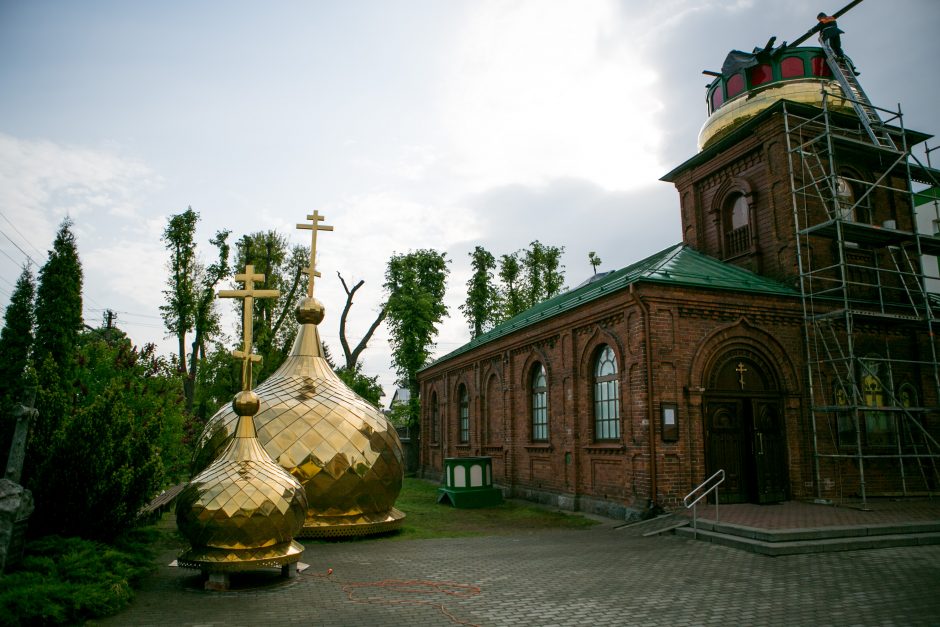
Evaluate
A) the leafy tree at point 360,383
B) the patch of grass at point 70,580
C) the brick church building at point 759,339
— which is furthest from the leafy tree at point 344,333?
the patch of grass at point 70,580

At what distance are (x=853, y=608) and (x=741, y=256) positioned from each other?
12.8m

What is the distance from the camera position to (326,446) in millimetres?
11133

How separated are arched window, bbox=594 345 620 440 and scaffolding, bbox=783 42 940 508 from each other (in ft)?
14.6

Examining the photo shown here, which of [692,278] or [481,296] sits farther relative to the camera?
[481,296]

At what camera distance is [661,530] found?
11734mm

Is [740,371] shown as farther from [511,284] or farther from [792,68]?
[511,284]

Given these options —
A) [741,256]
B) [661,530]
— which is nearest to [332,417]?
[661,530]

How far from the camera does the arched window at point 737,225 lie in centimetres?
1825

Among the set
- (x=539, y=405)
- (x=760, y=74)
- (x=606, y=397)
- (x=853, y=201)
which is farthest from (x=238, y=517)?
(x=760, y=74)

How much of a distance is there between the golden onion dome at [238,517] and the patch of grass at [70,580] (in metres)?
0.75

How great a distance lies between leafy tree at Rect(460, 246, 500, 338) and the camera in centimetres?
3666

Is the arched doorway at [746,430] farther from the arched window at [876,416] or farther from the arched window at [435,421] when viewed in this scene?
the arched window at [435,421]

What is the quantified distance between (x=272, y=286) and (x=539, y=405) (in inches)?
661

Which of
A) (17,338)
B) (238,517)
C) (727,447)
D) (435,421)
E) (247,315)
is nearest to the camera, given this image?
(238,517)
